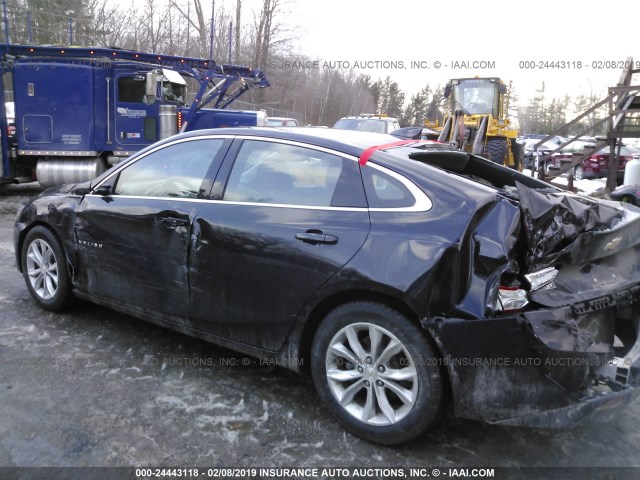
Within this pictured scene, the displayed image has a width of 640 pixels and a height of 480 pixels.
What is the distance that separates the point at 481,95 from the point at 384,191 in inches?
577

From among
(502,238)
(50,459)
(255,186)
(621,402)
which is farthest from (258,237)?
(621,402)

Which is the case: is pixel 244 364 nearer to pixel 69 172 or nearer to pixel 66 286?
pixel 66 286

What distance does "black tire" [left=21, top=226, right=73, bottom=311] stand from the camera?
433cm

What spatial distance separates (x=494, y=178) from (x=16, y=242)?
13.4 ft

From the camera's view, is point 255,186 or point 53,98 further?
point 53,98

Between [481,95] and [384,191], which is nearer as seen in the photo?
[384,191]

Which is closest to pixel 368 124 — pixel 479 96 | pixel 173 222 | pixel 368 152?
pixel 479 96

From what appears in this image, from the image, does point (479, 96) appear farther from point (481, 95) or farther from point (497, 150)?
point (497, 150)

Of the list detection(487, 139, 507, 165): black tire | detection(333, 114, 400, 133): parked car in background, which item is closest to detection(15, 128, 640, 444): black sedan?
detection(487, 139, 507, 165): black tire

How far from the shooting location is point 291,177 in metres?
3.23

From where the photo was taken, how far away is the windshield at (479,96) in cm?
1600

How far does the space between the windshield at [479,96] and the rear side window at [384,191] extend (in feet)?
45.6

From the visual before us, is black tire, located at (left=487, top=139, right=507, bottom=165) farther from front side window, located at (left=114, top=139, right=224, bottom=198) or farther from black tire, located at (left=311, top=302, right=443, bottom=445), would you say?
black tire, located at (left=311, top=302, right=443, bottom=445)

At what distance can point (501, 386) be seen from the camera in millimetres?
2512
